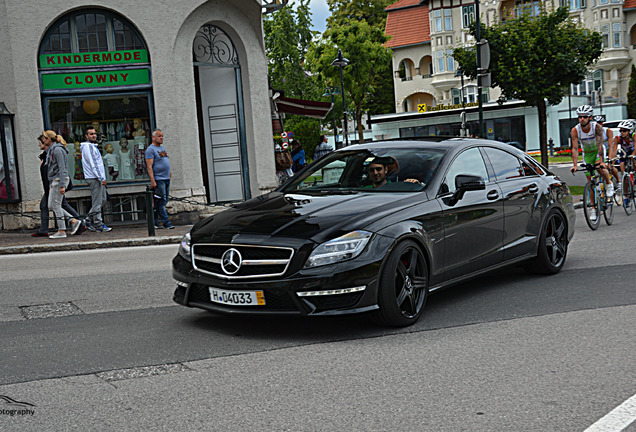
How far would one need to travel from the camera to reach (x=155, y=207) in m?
16.4

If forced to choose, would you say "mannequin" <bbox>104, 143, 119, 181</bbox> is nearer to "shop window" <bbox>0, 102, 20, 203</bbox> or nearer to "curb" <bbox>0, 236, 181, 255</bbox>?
"shop window" <bbox>0, 102, 20, 203</bbox>

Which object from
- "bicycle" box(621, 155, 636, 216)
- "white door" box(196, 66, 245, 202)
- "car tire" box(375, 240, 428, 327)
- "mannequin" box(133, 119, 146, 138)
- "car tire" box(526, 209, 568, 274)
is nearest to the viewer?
"car tire" box(375, 240, 428, 327)

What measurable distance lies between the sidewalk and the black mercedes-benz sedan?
7.10 metres

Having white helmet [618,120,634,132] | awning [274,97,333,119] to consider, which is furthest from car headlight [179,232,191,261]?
awning [274,97,333,119]

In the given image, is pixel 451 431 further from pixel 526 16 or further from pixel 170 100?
pixel 526 16

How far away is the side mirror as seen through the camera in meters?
6.79

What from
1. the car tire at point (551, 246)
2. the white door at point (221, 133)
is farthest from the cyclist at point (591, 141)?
the white door at point (221, 133)

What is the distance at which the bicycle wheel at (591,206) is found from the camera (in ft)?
40.8

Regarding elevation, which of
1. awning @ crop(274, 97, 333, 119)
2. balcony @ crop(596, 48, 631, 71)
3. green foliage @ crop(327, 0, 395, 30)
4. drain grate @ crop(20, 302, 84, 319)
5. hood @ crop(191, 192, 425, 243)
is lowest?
drain grate @ crop(20, 302, 84, 319)

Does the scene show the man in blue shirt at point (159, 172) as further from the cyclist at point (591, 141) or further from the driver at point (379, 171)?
the driver at point (379, 171)

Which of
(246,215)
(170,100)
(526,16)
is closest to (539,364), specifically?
(246,215)

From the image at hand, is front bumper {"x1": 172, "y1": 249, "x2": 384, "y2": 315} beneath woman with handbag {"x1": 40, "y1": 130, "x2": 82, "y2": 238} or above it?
beneath

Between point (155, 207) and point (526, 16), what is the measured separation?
1851cm

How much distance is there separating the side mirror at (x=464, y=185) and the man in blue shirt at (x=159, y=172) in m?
10.1
